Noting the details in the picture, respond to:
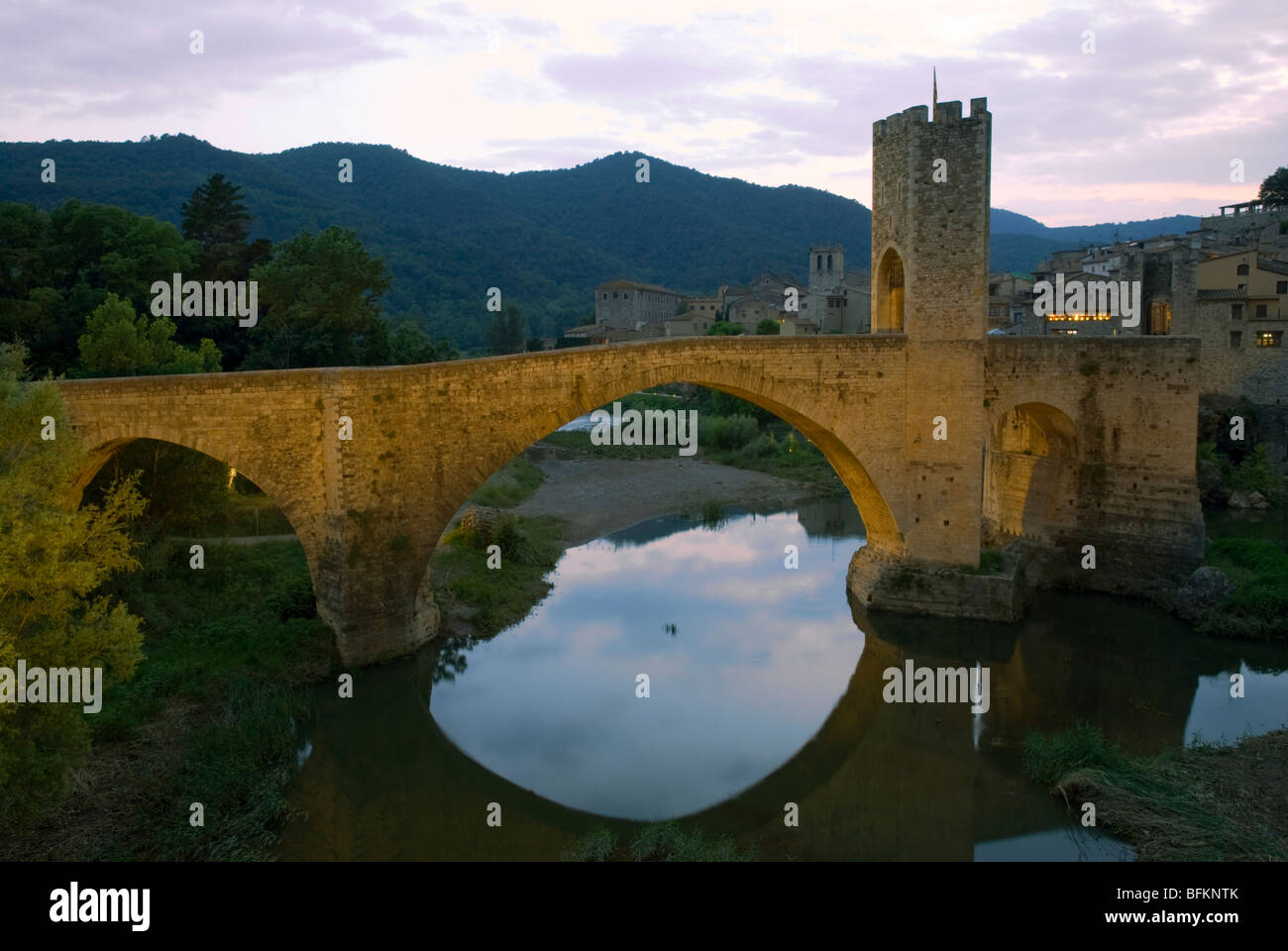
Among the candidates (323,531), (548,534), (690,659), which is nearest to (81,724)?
(323,531)

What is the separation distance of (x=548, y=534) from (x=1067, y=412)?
1116cm

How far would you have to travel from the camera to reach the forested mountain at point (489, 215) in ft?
167

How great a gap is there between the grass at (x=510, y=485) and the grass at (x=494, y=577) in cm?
361

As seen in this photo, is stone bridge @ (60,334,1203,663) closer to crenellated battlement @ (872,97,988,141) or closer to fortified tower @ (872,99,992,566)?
fortified tower @ (872,99,992,566)

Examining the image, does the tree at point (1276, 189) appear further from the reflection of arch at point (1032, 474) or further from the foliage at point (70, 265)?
the foliage at point (70, 265)

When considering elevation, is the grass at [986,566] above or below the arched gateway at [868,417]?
below

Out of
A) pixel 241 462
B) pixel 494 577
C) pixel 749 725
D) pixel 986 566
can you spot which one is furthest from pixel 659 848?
pixel 494 577

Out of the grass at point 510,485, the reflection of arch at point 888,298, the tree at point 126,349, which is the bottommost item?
the grass at point 510,485

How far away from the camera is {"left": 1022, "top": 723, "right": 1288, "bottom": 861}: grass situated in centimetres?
834

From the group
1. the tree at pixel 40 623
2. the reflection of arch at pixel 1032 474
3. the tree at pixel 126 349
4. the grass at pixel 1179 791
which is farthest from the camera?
the reflection of arch at pixel 1032 474

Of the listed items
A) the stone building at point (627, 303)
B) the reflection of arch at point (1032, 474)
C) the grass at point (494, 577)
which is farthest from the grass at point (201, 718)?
the stone building at point (627, 303)

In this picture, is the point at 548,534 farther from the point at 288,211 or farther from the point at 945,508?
the point at 288,211

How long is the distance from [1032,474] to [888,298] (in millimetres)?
4305

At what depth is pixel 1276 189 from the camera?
44938 millimetres
